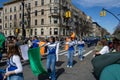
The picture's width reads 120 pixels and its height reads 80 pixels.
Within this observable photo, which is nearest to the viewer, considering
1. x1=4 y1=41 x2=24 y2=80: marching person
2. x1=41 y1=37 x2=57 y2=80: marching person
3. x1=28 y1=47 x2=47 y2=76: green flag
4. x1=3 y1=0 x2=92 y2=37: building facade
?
x1=4 y1=41 x2=24 y2=80: marching person

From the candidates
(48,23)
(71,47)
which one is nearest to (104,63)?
(71,47)

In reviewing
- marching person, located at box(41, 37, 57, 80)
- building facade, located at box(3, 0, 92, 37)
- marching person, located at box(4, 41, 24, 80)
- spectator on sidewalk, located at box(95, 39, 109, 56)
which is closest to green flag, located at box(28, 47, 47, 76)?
marching person, located at box(41, 37, 57, 80)

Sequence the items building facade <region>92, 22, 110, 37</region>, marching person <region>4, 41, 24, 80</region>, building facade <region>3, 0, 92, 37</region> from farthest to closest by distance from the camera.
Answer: building facade <region>92, 22, 110, 37</region>, building facade <region>3, 0, 92, 37</region>, marching person <region>4, 41, 24, 80</region>

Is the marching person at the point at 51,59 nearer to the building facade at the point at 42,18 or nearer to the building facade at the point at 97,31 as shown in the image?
the building facade at the point at 42,18

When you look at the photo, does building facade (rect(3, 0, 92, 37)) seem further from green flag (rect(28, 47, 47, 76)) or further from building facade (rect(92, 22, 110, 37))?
building facade (rect(92, 22, 110, 37))

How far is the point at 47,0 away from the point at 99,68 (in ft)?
210

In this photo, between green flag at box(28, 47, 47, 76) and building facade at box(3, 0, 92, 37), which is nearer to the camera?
green flag at box(28, 47, 47, 76)

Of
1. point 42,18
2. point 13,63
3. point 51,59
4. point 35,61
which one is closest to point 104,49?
point 51,59

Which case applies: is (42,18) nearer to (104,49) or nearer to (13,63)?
(104,49)

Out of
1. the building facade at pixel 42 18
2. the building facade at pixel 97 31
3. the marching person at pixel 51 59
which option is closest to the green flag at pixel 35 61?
the marching person at pixel 51 59

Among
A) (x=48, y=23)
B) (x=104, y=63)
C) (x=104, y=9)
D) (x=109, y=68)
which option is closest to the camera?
(x=109, y=68)

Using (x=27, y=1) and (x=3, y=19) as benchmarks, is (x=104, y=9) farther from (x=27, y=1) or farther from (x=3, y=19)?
(x=3, y=19)

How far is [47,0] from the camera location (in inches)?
2557

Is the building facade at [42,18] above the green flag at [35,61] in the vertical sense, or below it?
above
